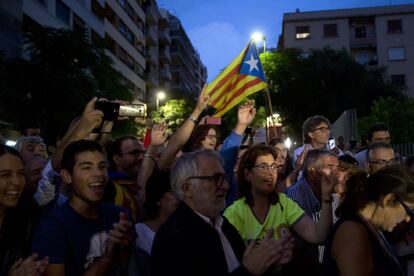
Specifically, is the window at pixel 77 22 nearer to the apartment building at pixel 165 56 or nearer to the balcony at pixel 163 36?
the apartment building at pixel 165 56

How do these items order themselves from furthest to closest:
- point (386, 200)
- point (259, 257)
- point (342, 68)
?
point (342, 68)
point (386, 200)
point (259, 257)

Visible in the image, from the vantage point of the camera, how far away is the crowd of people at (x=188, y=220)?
7.97 feet

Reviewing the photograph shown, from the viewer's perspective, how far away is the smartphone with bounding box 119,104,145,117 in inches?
166

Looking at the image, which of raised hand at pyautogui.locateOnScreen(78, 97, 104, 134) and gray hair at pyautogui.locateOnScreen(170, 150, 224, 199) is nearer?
gray hair at pyautogui.locateOnScreen(170, 150, 224, 199)

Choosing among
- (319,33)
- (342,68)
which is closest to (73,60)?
(342,68)

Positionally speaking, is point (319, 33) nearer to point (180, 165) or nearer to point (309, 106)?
point (309, 106)

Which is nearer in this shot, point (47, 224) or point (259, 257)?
point (259, 257)

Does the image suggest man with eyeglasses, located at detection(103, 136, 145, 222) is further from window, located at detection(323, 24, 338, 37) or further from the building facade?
window, located at detection(323, 24, 338, 37)

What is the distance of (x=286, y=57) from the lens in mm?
35562

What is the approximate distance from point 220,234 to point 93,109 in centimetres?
158

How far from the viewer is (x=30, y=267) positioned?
2541 mm

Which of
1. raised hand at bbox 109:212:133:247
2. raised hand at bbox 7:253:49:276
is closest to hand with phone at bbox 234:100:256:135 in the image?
raised hand at bbox 109:212:133:247

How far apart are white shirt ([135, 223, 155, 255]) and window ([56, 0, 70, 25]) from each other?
25795mm

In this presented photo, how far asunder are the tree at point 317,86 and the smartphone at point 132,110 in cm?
3074
